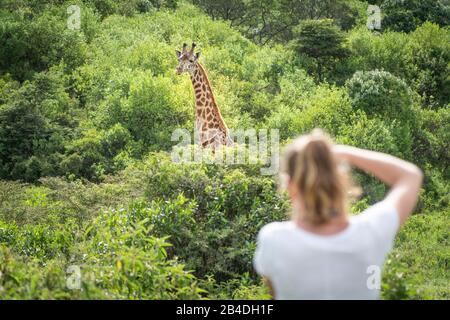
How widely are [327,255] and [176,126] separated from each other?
15136mm

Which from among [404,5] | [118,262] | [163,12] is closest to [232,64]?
[163,12]

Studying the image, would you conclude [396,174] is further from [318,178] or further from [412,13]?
[412,13]

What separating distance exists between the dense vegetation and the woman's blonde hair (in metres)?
1.67

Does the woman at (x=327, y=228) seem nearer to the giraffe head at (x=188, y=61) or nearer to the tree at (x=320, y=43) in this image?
the giraffe head at (x=188, y=61)

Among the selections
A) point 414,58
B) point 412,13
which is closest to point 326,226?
point 414,58

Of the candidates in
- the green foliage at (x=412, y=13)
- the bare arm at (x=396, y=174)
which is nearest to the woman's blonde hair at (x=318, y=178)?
the bare arm at (x=396, y=174)

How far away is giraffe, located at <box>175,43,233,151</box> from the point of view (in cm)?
1341

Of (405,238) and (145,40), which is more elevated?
(145,40)

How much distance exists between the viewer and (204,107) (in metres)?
13.9

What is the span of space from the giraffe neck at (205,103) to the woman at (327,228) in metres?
9.87

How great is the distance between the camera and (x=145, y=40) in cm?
2392
